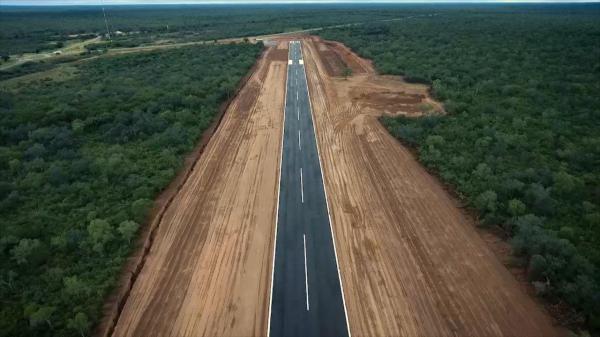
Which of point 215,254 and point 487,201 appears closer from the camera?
point 215,254

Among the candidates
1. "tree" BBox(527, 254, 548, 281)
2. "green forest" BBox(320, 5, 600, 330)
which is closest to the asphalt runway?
"green forest" BBox(320, 5, 600, 330)

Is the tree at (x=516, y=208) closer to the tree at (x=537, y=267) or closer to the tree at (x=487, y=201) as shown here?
the tree at (x=487, y=201)

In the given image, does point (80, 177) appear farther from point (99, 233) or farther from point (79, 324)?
point (79, 324)

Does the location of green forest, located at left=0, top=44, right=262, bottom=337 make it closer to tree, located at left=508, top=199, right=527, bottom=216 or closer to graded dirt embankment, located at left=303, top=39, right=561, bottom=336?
graded dirt embankment, located at left=303, top=39, right=561, bottom=336

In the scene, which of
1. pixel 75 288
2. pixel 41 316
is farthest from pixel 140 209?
pixel 41 316

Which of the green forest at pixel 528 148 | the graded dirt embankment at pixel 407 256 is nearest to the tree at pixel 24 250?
the graded dirt embankment at pixel 407 256

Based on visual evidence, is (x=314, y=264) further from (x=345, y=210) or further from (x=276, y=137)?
(x=276, y=137)
